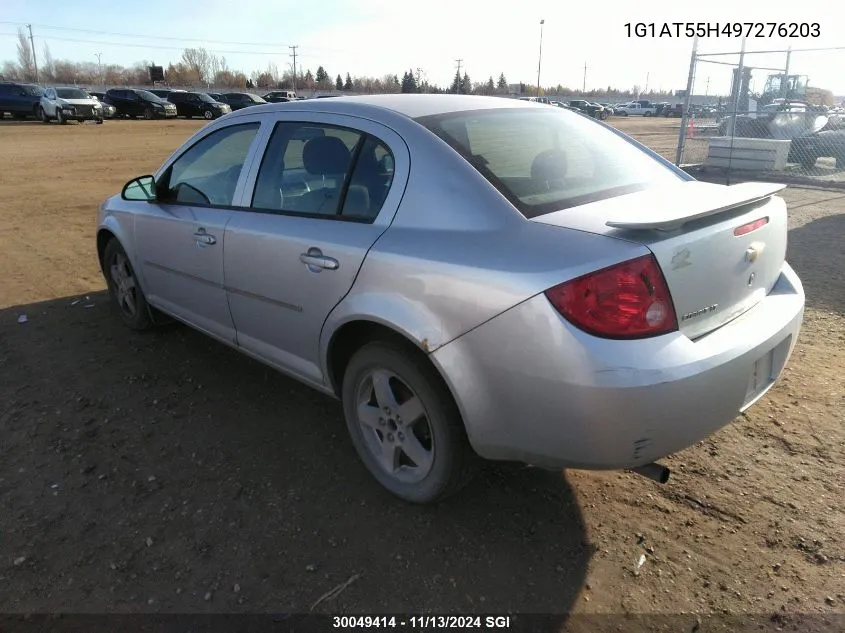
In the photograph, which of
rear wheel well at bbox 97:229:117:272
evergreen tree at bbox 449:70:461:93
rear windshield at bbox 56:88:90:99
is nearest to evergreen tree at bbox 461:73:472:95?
evergreen tree at bbox 449:70:461:93

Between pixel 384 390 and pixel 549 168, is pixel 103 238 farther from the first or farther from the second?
pixel 549 168

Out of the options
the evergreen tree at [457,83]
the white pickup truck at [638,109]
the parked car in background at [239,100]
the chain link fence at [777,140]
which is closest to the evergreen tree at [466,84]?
the evergreen tree at [457,83]

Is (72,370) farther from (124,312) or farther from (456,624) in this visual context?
(456,624)

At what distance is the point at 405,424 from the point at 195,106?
39.2m

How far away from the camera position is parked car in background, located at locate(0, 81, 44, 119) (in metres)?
29.7

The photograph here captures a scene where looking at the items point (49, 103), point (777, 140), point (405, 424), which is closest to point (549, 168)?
point (405, 424)

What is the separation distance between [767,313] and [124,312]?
4485 millimetres

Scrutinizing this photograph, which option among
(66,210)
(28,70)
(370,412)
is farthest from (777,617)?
(28,70)

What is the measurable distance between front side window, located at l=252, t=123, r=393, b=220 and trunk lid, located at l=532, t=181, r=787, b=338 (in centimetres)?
85

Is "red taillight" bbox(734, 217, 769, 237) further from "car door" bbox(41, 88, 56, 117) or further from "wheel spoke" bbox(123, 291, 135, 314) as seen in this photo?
"car door" bbox(41, 88, 56, 117)

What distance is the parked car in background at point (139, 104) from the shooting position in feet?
114

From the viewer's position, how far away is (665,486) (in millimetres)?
2852

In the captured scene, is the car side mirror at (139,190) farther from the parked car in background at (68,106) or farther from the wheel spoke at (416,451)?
the parked car in background at (68,106)

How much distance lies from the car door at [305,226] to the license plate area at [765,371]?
5.12 ft
